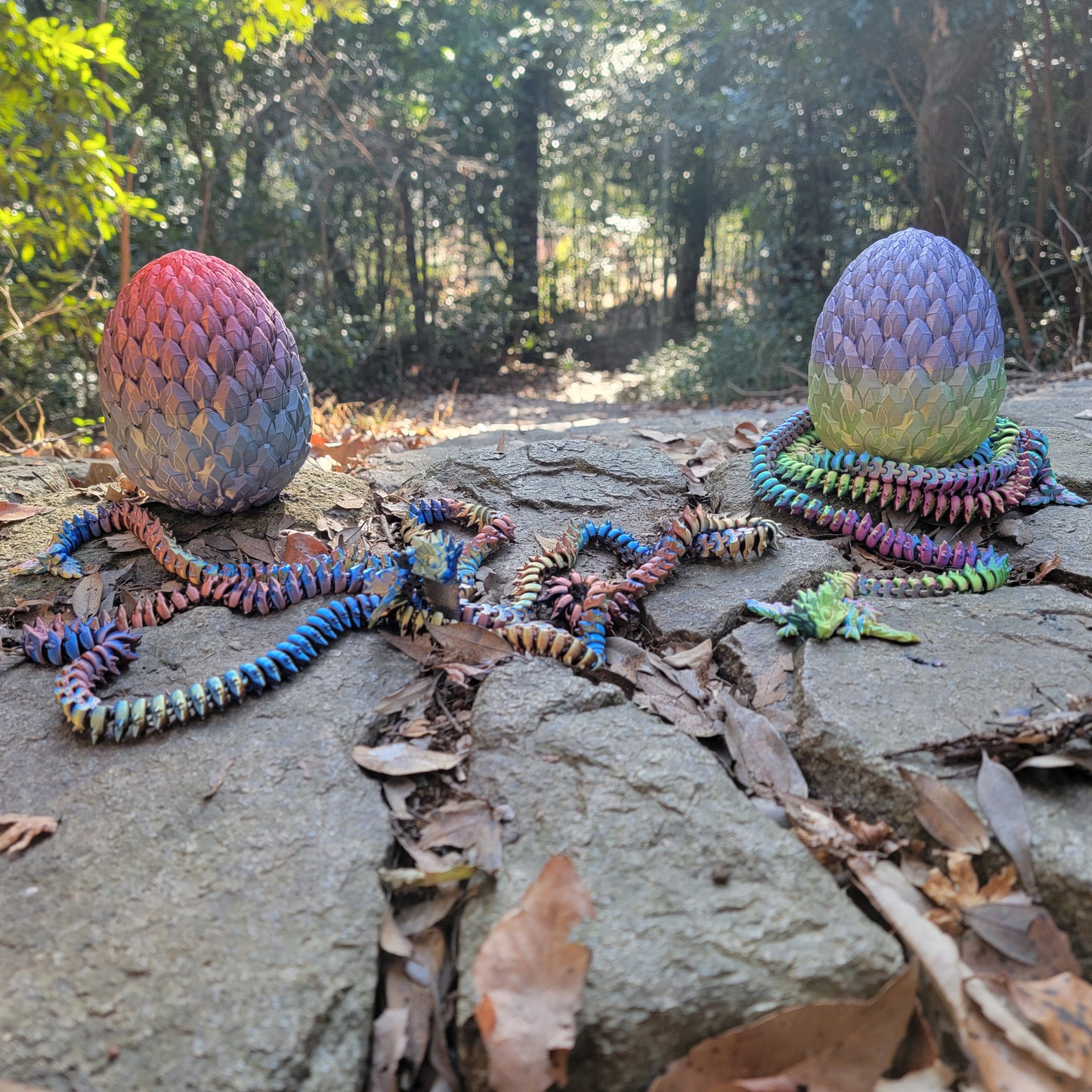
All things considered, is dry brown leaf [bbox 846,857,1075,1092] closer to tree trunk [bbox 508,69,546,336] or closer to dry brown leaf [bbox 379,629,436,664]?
dry brown leaf [bbox 379,629,436,664]

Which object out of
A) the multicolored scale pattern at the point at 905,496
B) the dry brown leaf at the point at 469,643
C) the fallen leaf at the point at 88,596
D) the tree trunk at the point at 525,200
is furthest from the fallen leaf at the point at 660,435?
the tree trunk at the point at 525,200

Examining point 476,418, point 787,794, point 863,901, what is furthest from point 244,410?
point 476,418

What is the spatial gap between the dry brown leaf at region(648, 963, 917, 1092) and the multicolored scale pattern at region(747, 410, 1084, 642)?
79cm

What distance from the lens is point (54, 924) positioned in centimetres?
106

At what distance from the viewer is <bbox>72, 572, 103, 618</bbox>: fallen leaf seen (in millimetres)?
1827

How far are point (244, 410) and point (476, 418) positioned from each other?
527 cm

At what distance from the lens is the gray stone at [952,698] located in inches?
44.4

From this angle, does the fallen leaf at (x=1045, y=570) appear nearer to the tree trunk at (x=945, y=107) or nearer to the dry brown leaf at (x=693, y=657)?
the dry brown leaf at (x=693, y=657)

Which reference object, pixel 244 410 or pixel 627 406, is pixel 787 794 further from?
pixel 627 406

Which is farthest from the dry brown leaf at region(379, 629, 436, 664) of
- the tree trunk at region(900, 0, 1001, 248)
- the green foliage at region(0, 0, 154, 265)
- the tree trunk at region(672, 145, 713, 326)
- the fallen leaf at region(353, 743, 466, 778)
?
the tree trunk at region(672, 145, 713, 326)

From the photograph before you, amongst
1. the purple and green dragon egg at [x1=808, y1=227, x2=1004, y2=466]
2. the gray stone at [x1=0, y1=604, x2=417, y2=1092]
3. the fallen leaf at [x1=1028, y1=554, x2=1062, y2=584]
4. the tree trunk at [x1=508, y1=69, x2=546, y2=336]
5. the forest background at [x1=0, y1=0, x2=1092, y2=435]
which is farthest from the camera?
the tree trunk at [x1=508, y1=69, x2=546, y2=336]

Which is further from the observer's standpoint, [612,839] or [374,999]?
[612,839]

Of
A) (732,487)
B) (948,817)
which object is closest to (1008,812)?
(948,817)

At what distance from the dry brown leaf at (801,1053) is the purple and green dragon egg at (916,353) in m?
1.44
